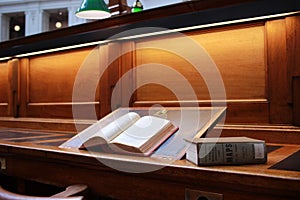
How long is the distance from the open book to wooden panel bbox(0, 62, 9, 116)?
1.18 m

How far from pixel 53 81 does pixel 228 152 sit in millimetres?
1324

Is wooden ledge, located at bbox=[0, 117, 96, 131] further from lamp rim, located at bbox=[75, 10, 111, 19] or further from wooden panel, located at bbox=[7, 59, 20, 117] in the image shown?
lamp rim, located at bbox=[75, 10, 111, 19]

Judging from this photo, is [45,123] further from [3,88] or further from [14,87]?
[3,88]

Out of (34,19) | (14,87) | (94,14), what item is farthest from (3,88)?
(34,19)

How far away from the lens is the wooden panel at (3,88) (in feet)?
6.64

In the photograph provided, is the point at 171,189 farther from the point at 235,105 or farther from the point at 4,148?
the point at 4,148

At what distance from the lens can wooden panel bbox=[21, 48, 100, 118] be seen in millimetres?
1636

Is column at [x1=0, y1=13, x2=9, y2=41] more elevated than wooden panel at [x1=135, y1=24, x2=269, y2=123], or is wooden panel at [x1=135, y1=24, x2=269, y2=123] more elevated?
column at [x1=0, y1=13, x2=9, y2=41]

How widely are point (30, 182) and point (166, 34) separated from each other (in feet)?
2.73

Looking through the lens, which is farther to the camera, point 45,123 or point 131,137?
point 45,123

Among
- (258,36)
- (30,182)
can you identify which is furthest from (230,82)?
(30,182)

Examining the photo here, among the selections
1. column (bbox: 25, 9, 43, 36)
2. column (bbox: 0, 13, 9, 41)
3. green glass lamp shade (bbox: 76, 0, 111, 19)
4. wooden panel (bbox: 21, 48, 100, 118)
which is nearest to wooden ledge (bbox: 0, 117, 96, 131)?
wooden panel (bbox: 21, 48, 100, 118)

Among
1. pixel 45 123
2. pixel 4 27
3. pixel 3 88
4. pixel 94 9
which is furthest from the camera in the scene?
pixel 4 27

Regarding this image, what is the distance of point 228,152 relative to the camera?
0.71 metres
